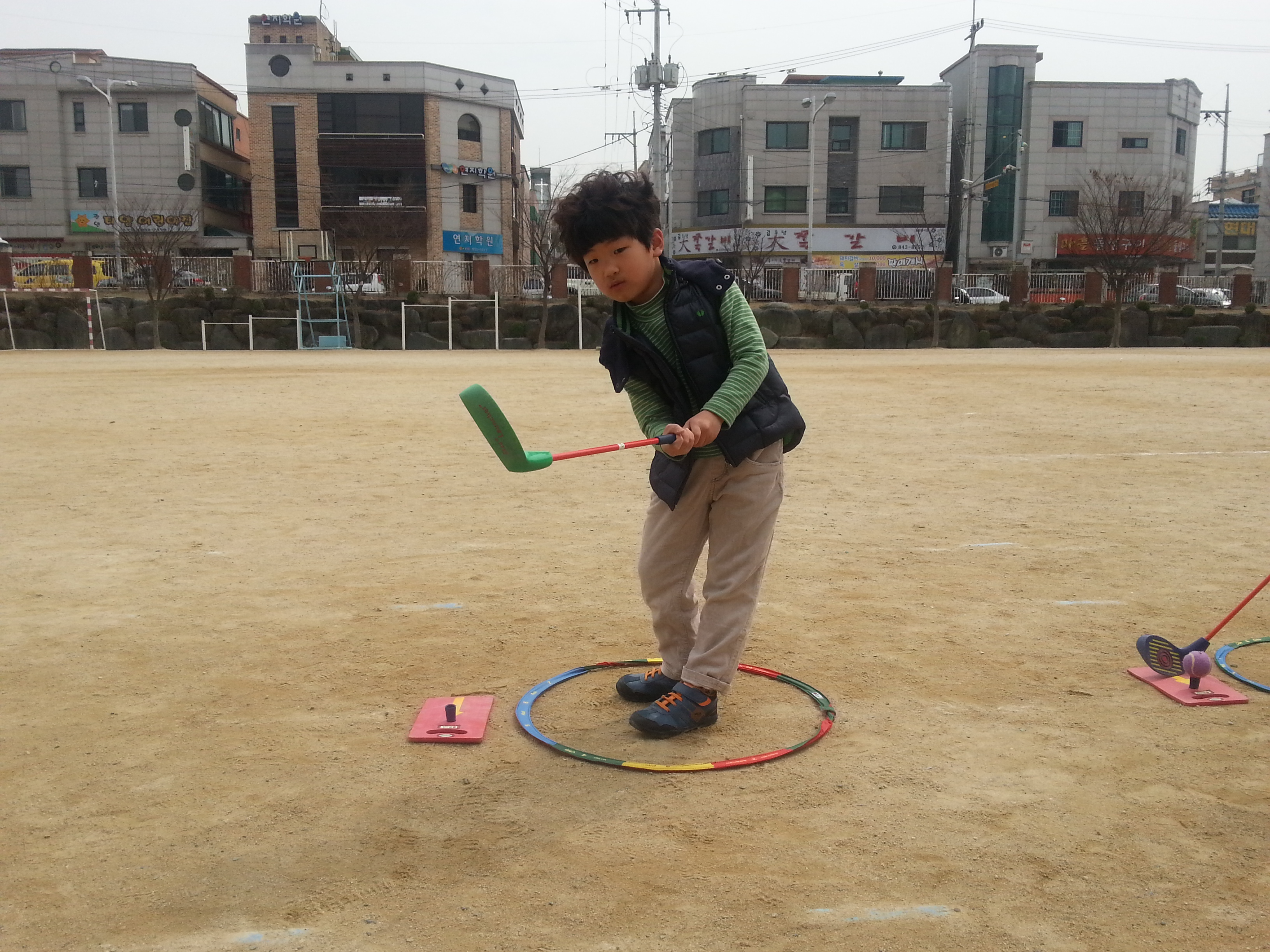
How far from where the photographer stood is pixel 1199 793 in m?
2.53

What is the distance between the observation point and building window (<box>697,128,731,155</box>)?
149ft

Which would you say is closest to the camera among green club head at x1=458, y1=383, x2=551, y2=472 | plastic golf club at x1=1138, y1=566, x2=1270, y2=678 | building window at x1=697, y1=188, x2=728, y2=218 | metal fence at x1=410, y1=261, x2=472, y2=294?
green club head at x1=458, y1=383, x2=551, y2=472

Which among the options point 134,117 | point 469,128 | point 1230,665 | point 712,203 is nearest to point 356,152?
point 469,128

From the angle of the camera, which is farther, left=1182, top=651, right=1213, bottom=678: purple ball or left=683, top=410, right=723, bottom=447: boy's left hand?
left=1182, top=651, right=1213, bottom=678: purple ball

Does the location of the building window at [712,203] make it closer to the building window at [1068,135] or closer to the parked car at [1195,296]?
the building window at [1068,135]

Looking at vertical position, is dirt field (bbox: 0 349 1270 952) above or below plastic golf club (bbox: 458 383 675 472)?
below

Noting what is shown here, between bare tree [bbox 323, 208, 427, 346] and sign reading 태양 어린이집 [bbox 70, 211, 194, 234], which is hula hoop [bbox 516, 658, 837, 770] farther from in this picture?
bare tree [bbox 323, 208, 427, 346]

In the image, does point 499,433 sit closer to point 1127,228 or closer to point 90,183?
point 1127,228

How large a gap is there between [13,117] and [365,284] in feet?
64.1

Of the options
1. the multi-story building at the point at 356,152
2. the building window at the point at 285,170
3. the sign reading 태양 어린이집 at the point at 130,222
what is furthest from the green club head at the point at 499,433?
the building window at the point at 285,170

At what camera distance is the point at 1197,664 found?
3.11 meters

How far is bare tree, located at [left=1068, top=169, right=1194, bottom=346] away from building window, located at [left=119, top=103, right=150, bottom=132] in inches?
1338

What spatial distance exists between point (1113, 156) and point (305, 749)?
4931 cm

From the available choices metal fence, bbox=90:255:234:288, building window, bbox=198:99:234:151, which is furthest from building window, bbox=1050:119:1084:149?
building window, bbox=198:99:234:151
